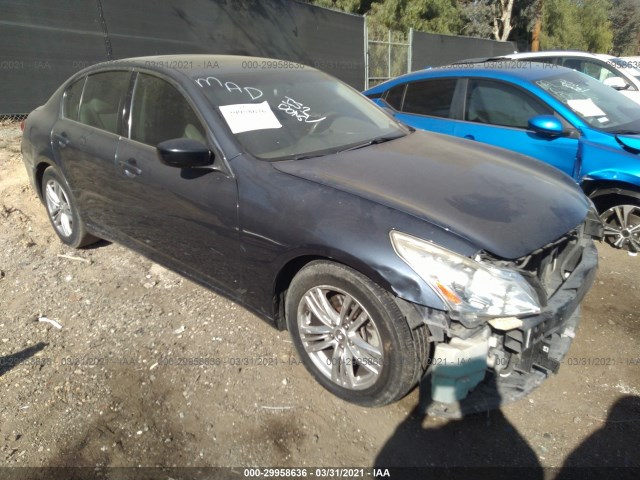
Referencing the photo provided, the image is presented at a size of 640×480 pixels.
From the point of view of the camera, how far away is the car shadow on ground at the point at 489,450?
2074 millimetres

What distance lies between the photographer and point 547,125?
151 inches

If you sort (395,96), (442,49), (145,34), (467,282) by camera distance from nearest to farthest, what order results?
(467,282), (395,96), (145,34), (442,49)

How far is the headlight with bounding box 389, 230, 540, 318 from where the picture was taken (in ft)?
6.49

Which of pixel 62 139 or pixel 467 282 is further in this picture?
pixel 62 139

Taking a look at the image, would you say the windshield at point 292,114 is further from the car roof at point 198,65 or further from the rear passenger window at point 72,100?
the rear passenger window at point 72,100

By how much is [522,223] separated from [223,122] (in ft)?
5.50

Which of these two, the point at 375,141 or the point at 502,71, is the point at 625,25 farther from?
the point at 375,141

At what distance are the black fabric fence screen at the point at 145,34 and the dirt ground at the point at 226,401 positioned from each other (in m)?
5.03

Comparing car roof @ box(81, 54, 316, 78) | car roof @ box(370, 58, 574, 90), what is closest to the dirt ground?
car roof @ box(81, 54, 316, 78)

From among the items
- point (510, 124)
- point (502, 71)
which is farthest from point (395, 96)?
point (510, 124)

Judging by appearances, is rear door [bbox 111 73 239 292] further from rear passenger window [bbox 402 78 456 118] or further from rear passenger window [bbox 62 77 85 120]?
rear passenger window [bbox 402 78 456 118]

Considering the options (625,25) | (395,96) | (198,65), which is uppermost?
(198,65)

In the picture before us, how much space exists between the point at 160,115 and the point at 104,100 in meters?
0.76

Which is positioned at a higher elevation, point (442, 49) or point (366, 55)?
point (366, 55)
